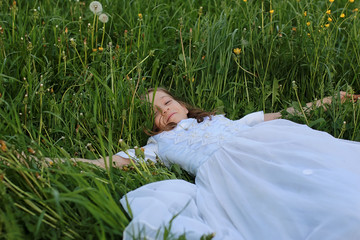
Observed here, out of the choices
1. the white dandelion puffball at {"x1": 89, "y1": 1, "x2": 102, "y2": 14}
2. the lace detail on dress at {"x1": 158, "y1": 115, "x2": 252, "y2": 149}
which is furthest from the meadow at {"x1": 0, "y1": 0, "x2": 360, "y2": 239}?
the lace detail on dress at {"x1": 158, "y1": 115, "x2": 252, "y2": 149}

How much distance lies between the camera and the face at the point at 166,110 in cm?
266

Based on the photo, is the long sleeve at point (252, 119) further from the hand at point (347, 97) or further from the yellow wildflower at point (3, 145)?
the yellow wildflower at point (3, 145)

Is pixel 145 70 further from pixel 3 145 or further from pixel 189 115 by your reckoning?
pixel 3 145

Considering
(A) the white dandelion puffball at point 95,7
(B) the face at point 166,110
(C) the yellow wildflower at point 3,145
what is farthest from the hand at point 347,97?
(C) the yellow wildflower at point 3,145

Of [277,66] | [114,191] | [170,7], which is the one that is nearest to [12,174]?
[114,191]

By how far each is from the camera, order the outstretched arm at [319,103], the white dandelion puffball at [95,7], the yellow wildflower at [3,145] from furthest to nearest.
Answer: the white dandelion puffball at [95,7]
the outstretched arm at [319,103]
the yellow wildflower at [3,145]

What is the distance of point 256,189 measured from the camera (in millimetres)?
2045

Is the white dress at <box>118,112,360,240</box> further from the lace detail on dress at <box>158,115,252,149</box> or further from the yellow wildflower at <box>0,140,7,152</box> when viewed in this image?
the yellow wildflower at <box>0,140,7,152</box>

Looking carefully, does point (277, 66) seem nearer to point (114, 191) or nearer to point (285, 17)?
point (285, 17)

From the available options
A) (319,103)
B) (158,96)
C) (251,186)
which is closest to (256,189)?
(251,186)

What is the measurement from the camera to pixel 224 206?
6.79 ft

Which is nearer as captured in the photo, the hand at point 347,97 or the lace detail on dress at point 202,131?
the lace detail on dress at point 202,131

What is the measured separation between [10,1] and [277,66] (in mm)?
2063

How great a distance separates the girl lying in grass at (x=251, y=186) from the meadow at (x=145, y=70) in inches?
7.5
